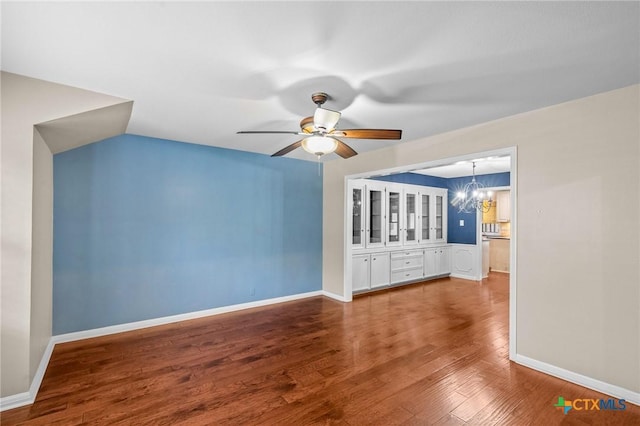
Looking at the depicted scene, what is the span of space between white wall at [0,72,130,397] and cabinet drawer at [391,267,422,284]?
538 centimetres

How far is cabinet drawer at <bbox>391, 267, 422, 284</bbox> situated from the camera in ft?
20.4

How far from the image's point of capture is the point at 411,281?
6613mm

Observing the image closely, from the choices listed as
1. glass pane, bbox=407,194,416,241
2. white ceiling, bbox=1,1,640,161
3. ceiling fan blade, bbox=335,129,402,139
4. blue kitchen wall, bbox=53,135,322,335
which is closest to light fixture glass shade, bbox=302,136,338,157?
ceiling fan blade, bbox=335,129,402,139

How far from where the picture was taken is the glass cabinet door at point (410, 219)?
6652 mm

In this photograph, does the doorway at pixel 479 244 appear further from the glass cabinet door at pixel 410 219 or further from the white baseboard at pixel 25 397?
the white baseboard at pixel 25 397

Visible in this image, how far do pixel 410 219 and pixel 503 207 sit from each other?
3600 mm

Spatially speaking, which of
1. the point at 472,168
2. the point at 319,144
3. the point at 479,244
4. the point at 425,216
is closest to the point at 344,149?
the point at 319,144

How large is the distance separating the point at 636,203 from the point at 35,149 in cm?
476

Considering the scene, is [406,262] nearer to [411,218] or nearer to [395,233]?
[395,233]

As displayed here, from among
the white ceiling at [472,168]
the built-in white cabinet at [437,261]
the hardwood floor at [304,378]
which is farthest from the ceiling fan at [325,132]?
the built-in white cabinet at [437,261]

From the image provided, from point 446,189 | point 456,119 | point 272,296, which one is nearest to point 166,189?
point 272,296

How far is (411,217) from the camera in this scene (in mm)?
6758

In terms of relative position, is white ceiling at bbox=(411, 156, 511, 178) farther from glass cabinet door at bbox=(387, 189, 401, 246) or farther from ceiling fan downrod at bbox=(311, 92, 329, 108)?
ceiling fan downrod at bbox=(311, 92, 329, 108)

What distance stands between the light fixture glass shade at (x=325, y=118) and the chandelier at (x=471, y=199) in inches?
203
